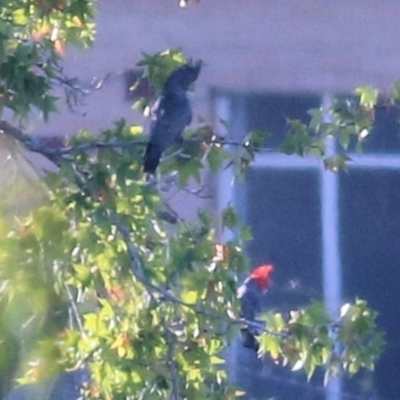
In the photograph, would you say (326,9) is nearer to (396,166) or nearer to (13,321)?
(396,166)

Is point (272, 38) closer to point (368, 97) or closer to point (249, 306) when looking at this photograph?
point (249, 306)

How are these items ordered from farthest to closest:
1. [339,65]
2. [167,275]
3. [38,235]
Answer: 1. [339,65]
2. [167,275]
3. [38,235]

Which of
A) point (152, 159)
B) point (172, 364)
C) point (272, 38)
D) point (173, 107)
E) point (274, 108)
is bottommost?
point (172, 364)

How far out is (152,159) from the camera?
3.86 m

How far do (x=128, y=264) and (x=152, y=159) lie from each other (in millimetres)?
294

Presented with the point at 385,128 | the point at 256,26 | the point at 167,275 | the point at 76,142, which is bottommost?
the point at 167,275

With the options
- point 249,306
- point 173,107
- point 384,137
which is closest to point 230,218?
point 173,107

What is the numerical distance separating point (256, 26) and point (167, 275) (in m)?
3.82

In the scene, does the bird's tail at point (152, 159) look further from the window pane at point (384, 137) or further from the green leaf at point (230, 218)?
the window pane at point (384, 137)

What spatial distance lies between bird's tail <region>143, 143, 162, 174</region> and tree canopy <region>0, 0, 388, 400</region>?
0.09ft

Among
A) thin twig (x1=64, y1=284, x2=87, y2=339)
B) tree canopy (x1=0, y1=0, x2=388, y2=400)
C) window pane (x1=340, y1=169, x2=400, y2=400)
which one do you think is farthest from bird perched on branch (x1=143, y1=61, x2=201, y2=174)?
window pane (x1=340, y1=169, x2=400, y2=400)

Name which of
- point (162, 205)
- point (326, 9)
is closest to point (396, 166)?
point (326, 9)

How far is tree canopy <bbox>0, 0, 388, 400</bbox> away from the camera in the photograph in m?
3.64

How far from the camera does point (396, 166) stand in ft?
25.0
